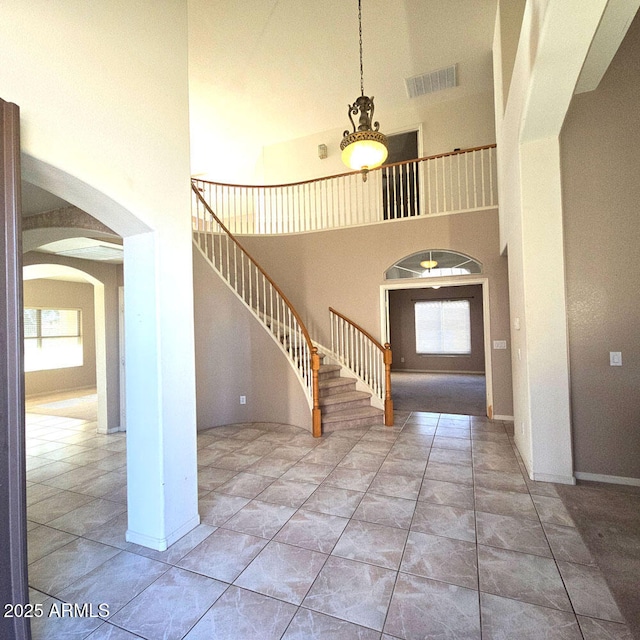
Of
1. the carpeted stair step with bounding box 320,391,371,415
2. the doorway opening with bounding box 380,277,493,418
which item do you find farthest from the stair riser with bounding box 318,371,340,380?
the doorway opening with bounding box 380,277,493,418

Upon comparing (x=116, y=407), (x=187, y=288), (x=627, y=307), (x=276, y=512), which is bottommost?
(x=276, y=512)

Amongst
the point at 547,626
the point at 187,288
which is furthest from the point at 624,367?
the point at 187,288

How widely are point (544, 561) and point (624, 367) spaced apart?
74.0 inches

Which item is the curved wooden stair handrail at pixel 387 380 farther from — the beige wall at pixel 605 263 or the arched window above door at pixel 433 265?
the beige wall at pixel 605 263

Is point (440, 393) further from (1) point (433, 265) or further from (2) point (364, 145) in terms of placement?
(2) point (364, 145)

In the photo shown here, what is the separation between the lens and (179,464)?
2.28m

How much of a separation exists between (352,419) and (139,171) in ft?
12.7

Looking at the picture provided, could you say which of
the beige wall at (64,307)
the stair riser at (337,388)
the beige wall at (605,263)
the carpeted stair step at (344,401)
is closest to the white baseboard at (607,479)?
the beige wall at (605,263)

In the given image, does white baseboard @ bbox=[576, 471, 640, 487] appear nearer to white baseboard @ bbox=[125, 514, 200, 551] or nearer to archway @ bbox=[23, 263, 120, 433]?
white baseboard @ bbox=[125, 514, 200, 551]

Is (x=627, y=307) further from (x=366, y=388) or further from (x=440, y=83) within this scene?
(x=440, y=83)

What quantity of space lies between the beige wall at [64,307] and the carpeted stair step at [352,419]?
294 inches

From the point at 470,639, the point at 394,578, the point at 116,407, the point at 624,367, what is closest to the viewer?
the point at 470,639

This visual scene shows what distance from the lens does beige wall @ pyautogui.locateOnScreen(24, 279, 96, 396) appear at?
7.70m

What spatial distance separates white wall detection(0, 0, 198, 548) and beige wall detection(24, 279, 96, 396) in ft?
24.6
